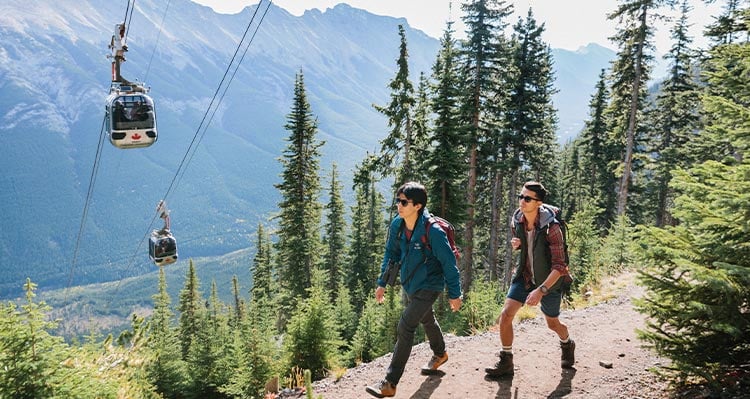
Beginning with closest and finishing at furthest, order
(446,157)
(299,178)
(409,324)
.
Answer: (409,324)
(446,157)
(299,178)

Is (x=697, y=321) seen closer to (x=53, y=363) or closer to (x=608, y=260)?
(x=53, y=363)

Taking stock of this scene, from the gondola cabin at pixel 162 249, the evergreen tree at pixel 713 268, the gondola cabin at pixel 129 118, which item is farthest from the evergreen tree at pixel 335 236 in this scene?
the evergreen tree at pixel 713 268

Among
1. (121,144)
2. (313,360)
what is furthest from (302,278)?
(313,360)

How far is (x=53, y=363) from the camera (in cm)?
523

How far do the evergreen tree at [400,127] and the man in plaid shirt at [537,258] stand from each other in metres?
A: 16.0

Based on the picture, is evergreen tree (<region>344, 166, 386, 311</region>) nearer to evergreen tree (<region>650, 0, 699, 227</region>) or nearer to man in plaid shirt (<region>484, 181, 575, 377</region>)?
evergreen tree (<region>650, 0, 699, 227</region>)

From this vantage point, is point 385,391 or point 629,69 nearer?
point 385,391

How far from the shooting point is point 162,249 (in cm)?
1577

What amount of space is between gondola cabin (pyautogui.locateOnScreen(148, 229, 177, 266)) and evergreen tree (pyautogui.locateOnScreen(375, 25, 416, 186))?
10.4m

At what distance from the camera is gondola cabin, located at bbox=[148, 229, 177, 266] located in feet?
51.5

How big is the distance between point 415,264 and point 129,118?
38.6 ft

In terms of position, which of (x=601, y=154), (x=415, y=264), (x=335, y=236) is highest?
(x=601, y=154)

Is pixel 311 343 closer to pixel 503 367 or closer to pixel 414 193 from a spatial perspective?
pixel 503 367

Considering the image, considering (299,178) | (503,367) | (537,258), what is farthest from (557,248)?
(299,178)
